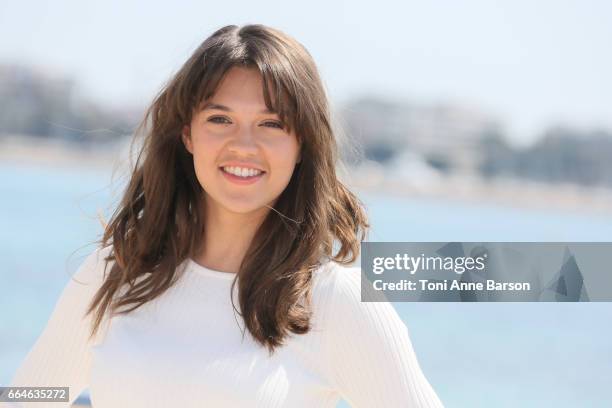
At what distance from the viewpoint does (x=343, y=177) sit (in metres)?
2.00

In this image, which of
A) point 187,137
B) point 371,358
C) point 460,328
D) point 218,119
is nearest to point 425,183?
point 460,328

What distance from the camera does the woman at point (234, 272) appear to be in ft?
5.38

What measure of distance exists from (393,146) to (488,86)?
4.79 m

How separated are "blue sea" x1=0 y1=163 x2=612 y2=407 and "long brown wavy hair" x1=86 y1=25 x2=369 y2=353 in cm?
28

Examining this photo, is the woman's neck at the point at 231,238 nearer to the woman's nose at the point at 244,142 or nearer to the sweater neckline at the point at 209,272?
the sweater neckline at the point at 209,272

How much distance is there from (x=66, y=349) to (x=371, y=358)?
2.19ft

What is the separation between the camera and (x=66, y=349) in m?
1.88

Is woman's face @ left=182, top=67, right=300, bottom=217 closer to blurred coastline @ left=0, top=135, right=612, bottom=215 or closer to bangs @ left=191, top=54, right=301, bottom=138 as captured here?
bangs @ left=191, top=54, right=301, bottom=138

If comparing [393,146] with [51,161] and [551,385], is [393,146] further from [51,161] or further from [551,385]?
[551,385]

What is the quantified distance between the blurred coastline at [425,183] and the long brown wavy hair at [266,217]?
2196cm

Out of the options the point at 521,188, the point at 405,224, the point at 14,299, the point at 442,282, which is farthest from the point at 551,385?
the point at 521,188

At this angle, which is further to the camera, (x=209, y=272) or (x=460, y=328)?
(x=460, y=328)

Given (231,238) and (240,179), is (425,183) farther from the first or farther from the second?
(240,179)

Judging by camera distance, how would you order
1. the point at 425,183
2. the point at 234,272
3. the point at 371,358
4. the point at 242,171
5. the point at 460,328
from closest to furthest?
the point at 371,358, the point at 242,171, the point at 234,272, the point at 460,328, the point at 425,183
